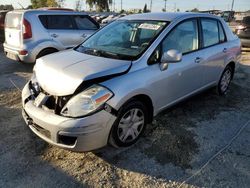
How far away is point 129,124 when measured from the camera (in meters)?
3.31

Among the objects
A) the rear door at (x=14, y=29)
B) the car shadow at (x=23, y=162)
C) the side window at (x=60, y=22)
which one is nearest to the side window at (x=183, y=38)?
the car shadow at (x=23, y=162)

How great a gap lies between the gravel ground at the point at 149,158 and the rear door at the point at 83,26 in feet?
13.0

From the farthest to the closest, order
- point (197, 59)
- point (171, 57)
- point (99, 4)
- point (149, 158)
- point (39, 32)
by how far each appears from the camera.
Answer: point (99, 4)
point (39, 32)
point (197, 59)
point (171, 57)
point (149, 158)

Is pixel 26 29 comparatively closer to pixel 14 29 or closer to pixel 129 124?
pixel 14 29

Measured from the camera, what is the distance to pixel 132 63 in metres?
3.26

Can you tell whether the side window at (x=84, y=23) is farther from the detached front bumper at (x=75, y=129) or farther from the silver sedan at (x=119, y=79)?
the detached front bumper at (x=75, y=129)

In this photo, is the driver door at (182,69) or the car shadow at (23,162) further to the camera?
the driver door at (182,69)

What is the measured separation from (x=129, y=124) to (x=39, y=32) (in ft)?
15.6

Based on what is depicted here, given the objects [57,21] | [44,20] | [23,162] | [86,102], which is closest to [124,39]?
[86,102]

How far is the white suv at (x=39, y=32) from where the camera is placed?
22.4ft

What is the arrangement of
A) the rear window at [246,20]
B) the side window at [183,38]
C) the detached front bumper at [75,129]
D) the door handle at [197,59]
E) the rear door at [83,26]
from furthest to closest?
the rear window at [246,20] < the rear door at [83,26] < the door handle at [197,59] < the side window at [183,38] < the detached front bumper at [75,129]

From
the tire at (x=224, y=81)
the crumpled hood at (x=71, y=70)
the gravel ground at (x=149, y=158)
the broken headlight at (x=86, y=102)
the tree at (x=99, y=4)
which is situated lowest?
the tree at (x=99, y=4)

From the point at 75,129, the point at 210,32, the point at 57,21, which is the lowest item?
the point at 75,129

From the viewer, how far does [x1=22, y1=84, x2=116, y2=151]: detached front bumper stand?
109 inches
